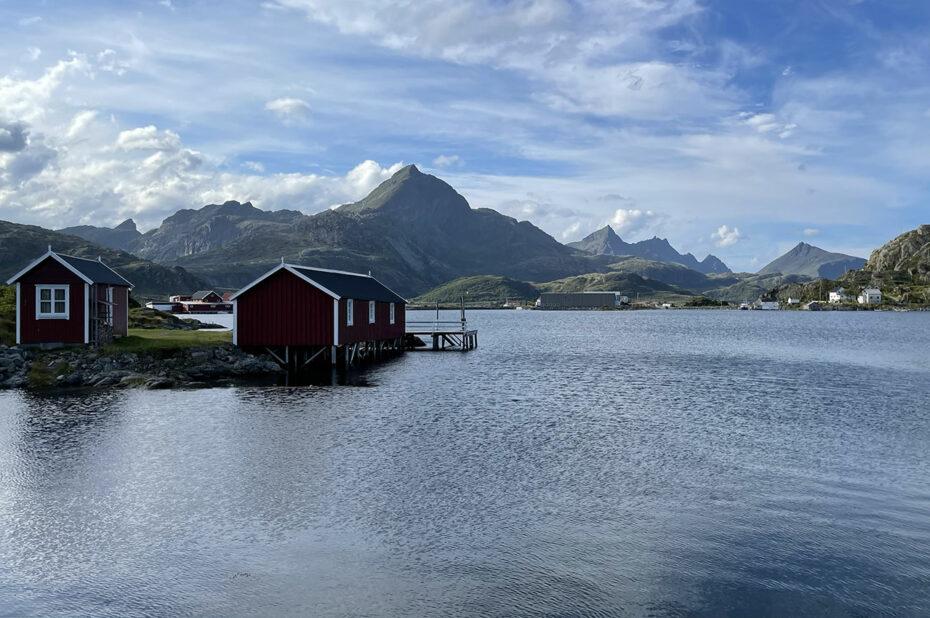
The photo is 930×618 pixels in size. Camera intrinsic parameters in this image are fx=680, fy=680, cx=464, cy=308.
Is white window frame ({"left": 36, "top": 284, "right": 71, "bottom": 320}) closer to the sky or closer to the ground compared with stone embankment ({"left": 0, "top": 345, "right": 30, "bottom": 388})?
closer to the sky

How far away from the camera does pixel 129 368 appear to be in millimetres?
48219

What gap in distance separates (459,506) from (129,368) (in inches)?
1436

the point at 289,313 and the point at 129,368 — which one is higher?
the point at 289,313

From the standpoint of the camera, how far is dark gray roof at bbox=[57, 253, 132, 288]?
50250 mm

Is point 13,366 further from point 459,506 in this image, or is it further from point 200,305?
point 200,305

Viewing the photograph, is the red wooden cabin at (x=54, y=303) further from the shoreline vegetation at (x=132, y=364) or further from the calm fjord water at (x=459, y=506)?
the calm fjord water at (x=459, y=506)

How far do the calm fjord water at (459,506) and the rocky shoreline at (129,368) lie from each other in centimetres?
437

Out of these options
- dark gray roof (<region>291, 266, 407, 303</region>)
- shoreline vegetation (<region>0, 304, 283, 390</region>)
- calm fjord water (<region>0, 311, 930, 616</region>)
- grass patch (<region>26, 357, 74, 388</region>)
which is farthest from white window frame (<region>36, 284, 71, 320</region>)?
dark gray roof (<region>291, 266, 407, 303</region>)

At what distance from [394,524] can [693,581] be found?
7.98m

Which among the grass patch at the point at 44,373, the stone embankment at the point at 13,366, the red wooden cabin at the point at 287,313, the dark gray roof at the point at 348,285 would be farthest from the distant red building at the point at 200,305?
the grass patch at the point at 44,373

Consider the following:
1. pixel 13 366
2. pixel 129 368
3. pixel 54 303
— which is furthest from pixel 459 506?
pixel 54 303

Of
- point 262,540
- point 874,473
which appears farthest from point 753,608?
point 874,473

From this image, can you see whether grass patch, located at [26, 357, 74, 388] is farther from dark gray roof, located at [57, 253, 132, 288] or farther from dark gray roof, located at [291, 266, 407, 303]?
dark gray roof, located at [291, 266, 407, 303]

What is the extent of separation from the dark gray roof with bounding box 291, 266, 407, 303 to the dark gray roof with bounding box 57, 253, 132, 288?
1411 centimetres
